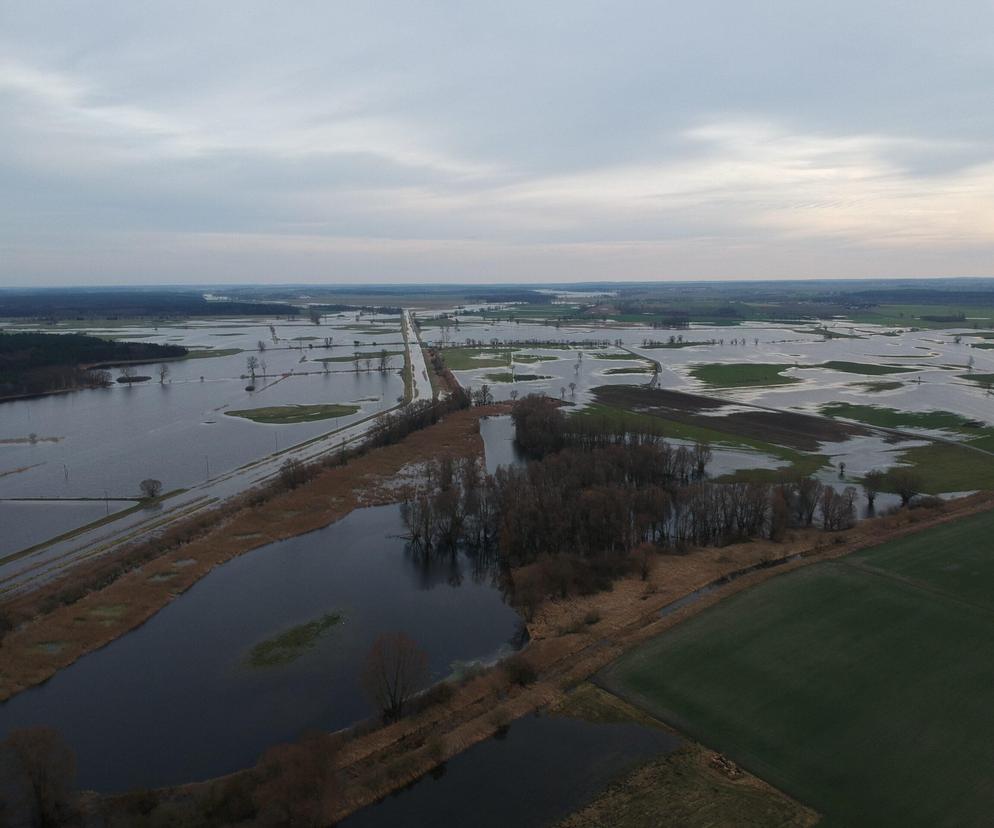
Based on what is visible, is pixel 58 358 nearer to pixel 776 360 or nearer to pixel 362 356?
pixel 362 356

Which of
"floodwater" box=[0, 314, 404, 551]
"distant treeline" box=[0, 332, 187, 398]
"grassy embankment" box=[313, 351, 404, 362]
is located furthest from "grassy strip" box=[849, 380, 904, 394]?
"distant treeline" box=[0, 332, 187, 398]

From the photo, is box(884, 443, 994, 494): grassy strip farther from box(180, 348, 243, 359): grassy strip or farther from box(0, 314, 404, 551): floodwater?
box(180, 348, 243, 359): grassy strip

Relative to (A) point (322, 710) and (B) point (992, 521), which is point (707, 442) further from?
(A) point (322, 710)

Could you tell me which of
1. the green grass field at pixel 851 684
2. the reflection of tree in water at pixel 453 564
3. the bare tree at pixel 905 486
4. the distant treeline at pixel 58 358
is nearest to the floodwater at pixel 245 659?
the reflection of tree in water at pixel 453 564

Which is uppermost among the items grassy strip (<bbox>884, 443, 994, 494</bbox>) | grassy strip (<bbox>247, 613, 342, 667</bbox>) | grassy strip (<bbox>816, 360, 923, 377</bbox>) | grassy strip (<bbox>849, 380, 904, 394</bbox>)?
grassy strip (<bbox>816, 360, 923, 377</bbox>)

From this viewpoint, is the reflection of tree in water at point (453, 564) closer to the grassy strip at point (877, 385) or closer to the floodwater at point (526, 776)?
the floodwater at point (526, 776)

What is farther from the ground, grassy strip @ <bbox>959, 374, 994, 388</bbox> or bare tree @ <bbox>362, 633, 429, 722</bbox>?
grassy strip @ <bbox>959, 374, 994, 388</bbox>
